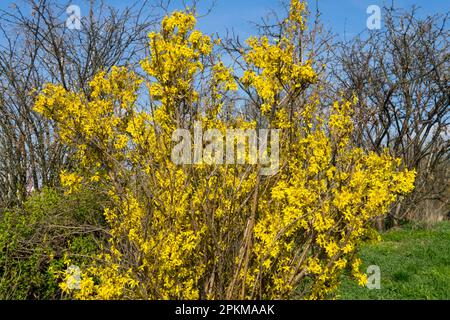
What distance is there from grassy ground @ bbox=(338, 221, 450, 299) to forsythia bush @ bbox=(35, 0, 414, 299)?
1.76 m

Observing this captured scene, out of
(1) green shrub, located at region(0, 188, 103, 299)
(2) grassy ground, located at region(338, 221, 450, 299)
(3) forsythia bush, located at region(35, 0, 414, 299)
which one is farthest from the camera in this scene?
(2) grassy ground, located at region(338, 221, 450, 299)

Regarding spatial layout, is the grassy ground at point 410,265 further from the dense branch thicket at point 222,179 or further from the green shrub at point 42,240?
the green shrub at point 42,240

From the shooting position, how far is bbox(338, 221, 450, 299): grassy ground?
Result: 5.68 m

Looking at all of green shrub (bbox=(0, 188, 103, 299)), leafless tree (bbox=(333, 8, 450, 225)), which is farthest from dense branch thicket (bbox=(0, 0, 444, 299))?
leafless tree (bbox=(333, 8, 450, 225))

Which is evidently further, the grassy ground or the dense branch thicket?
the grassy ground

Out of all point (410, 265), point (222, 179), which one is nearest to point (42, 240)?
point (222, 179)

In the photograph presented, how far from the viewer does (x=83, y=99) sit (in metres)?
4.12

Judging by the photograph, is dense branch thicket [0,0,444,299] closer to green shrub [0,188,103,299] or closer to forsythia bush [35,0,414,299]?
forsythia bush [35,0,414,299]

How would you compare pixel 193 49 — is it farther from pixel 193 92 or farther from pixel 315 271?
pixel 315 271

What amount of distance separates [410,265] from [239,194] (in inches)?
173

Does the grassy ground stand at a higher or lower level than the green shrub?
lower

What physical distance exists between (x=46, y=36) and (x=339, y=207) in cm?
636

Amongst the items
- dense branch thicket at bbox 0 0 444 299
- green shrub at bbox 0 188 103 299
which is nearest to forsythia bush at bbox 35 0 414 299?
dense branch thicket at bbox 0 0 444 299

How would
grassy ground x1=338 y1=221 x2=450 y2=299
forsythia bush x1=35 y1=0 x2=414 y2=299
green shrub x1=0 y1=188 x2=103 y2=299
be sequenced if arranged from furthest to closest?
grassy ground x1=338 y1=221 x2=450 y2=299
green shrub x1=0 y1=188 x2=103 y2=299
forsythia bush x1=35 y1=0 x2=414 y2=299
